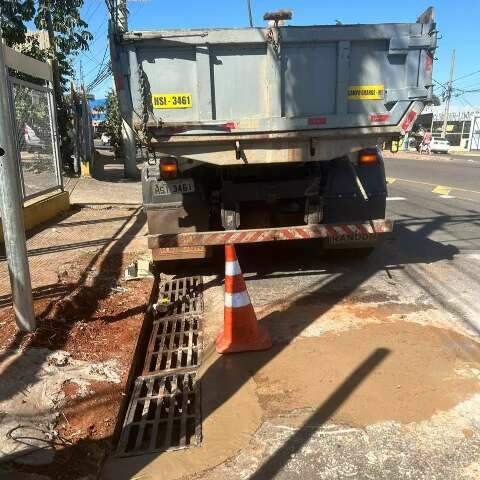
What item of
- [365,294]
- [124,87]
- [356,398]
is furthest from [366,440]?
[124,87]

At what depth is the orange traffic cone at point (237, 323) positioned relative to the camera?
13.8 feet

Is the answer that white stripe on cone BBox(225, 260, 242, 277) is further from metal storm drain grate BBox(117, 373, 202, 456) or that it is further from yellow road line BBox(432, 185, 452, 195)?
yellow road line BBox(432, 185, 452, 195)

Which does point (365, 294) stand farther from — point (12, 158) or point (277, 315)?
point (12, 158)

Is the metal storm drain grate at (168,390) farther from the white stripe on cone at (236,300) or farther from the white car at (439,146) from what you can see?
the white car at (439,146)

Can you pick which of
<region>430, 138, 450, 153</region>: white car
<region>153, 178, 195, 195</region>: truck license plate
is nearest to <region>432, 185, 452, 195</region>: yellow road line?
<region>153, 178, 195, 195</region>: truck license plate

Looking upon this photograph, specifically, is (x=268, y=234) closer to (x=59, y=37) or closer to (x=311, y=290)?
(x=311, y=290)

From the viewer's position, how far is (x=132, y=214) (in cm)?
1020

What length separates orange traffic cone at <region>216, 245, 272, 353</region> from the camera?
13.8 feet

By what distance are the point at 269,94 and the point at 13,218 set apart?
2646mm

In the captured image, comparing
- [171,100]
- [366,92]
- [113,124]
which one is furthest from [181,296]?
[113,124]

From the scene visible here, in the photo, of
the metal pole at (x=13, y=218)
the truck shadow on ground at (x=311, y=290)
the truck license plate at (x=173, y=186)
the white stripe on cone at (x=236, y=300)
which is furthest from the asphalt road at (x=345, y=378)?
the metal pole at (x=13, y=218)

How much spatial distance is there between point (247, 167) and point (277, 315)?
179 cm

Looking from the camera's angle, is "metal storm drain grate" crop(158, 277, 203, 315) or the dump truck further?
"metal storm drain grate" crop(158, 277, 203, 315)

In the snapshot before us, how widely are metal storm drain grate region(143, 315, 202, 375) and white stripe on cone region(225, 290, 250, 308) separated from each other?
1.63ft
